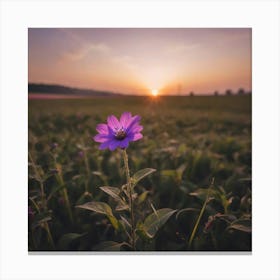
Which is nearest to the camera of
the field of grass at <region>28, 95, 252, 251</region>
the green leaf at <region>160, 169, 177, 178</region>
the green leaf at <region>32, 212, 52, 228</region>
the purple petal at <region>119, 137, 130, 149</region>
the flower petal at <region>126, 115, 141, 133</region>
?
the purple petal at <region>119, 137, 130, 149</region>

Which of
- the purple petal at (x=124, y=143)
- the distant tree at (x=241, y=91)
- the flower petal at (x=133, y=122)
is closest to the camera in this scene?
the purple petal at (x=124, y=143)

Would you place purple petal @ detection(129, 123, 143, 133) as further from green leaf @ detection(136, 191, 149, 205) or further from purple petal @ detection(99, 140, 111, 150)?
green leaf @ detection(136, 191, 149, 205)

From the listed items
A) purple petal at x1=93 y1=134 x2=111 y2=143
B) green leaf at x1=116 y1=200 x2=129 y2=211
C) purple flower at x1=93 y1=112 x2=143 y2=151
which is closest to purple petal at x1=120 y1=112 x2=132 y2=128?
purple flower at x1=93 y1=112 x2=143 y2=151

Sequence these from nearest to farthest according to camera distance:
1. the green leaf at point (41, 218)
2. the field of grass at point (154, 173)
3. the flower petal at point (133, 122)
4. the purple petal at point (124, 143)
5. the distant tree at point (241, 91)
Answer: the purple petal at point (124, 143), the flower petal at point (133, 122), the green leaf at point (41, 218), the field of grass at point (154, 173), the distant tree at point (241, 91)

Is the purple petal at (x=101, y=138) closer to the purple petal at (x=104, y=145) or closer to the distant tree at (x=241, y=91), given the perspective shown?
the purple petal at (x=104, y=145)
